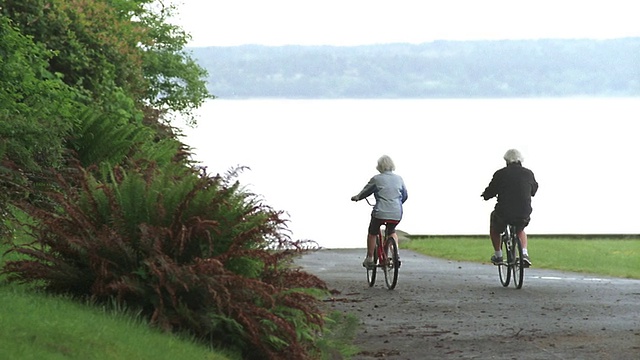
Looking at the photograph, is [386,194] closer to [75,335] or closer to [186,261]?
[186,261]

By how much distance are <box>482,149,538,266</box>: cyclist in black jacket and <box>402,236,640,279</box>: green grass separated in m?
7.07

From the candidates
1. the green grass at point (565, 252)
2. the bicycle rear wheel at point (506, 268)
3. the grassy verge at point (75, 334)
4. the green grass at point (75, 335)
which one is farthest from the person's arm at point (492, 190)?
the green grass at point (75, 335)

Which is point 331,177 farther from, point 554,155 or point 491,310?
point 491,310

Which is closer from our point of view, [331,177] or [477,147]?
[331,177]

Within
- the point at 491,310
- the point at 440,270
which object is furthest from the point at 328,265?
the point at 491,310

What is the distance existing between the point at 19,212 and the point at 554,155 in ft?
473

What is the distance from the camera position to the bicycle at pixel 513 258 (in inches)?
725

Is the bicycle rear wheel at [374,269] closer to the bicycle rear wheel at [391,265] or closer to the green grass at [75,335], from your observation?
the bicycle rear wheel at [391,265]

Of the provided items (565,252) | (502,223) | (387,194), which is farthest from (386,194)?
(565,252)

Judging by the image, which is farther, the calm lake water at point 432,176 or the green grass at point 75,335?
the calm lake water at point 432,176

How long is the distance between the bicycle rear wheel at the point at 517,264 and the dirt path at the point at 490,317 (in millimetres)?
206

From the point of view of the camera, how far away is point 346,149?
154 metres

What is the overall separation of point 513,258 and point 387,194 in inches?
74.3

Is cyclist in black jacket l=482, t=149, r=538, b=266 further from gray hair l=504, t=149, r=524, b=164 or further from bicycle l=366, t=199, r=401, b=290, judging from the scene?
bicycle l=366, t=199, r=401, b=290
